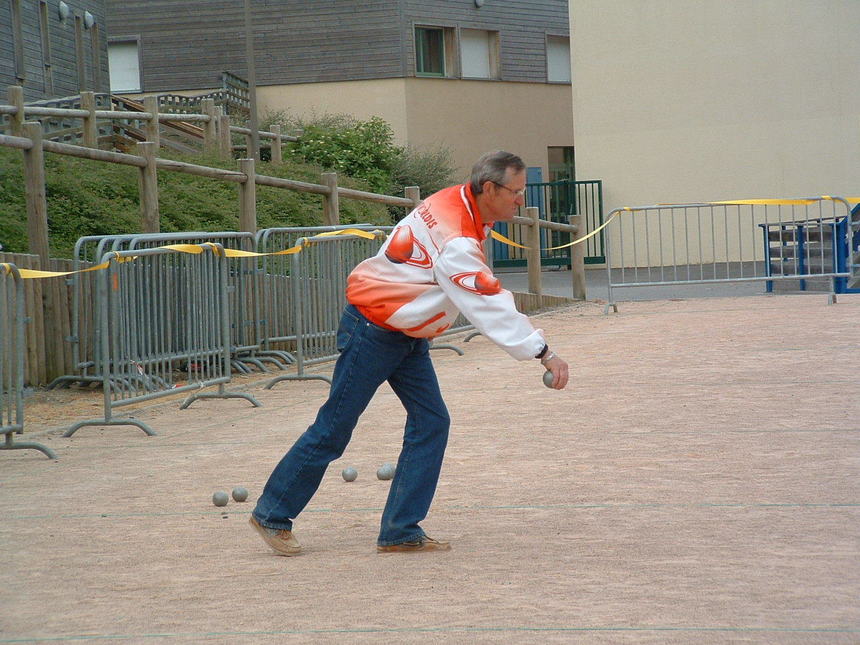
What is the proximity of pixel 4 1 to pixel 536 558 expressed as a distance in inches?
987

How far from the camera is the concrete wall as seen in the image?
79.6ft

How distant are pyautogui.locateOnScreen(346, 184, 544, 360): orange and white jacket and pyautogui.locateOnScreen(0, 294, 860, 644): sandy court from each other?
99 cm

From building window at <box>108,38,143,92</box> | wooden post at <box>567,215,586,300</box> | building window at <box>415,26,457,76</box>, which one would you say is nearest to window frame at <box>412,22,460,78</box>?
building window at <box>415,26,457,76</box>

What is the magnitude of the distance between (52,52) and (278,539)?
26385 mm

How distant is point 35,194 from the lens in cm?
1126

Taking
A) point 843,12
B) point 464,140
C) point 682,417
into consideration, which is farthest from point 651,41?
point 682,417

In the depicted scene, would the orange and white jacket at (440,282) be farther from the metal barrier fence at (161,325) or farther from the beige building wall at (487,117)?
the beige building wall at (487,117)

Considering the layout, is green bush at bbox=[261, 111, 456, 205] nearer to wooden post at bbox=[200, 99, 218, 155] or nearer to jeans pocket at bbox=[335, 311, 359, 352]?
wooden post at bbox=[200, 99, 218, 155]

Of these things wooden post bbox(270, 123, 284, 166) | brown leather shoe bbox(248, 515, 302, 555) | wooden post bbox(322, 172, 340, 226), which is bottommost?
brown leather shoe bbox(248, 515, 302, 555)

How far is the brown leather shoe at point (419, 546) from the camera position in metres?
5.50

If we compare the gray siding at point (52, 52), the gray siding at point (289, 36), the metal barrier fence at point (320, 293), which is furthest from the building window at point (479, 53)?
the metal barrier fence at point (320, 293)

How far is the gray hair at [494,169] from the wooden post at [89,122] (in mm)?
17099

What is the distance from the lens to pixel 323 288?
12047 millimetres

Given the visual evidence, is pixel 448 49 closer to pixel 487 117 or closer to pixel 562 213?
pixel 487 117
